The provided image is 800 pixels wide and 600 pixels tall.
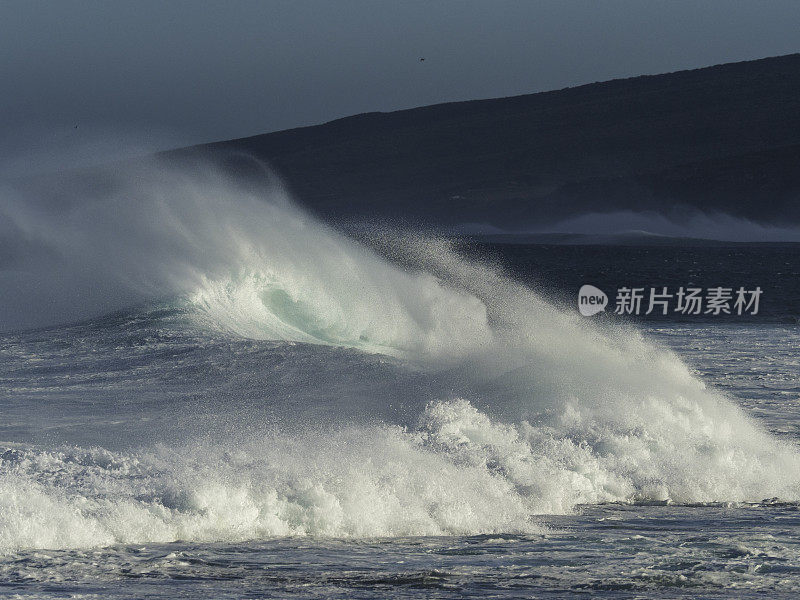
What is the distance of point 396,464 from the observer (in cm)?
912

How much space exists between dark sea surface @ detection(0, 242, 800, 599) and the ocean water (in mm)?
29

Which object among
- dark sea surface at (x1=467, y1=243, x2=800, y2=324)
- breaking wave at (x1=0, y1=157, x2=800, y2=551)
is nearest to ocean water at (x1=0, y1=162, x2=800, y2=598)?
breaking wave at (x1=0, y1=157, x2=800, y2=551)

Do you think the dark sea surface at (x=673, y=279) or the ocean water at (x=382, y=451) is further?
the dark sea surface at (x=673, y=279)

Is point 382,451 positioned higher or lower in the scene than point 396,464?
higher

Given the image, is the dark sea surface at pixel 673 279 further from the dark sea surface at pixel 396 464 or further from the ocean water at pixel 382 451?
the dark sea surface at pixel 396 464

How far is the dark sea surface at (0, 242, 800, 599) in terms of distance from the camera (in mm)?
7031

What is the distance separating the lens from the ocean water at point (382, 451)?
7094mm

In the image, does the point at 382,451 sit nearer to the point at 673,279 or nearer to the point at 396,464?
the point at 396,464

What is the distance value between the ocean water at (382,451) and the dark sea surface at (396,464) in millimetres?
29

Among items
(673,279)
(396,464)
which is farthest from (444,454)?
(673,279)

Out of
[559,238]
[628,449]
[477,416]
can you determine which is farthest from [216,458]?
[559,238]

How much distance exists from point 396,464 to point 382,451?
1.30 ft

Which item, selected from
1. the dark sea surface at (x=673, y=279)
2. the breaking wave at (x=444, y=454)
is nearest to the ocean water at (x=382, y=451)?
the breaking wave at (x=444, y=454)

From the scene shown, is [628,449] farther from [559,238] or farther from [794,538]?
[559,238]
